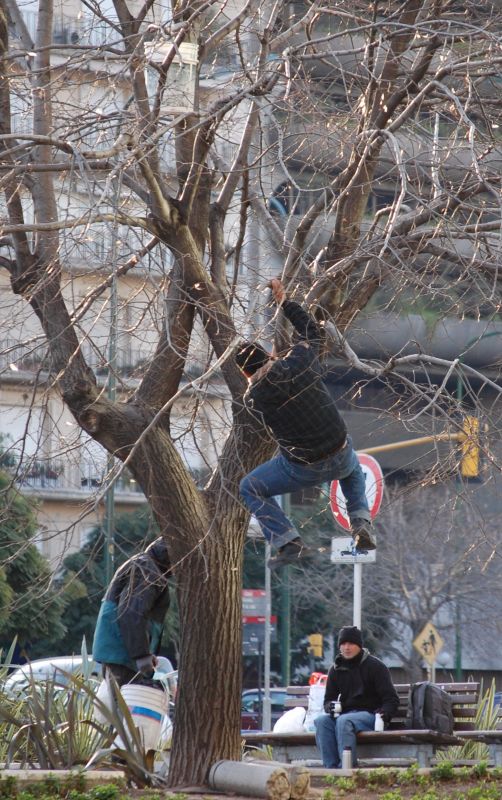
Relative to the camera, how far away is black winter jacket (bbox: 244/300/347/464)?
7895mm

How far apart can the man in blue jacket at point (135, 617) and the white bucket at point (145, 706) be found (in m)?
0.13

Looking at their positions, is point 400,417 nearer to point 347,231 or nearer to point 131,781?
point 347,231

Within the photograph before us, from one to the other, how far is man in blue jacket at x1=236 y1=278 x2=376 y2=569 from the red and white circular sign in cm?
62

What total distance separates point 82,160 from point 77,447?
2184 mm

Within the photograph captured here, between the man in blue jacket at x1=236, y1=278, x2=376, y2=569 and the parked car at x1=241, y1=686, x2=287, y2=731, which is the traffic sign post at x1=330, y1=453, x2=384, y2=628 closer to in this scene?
the man in blue jacket at x1=236, y1=278, x2=376, y2=569

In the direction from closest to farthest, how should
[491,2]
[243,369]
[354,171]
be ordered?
[243,369] < [354,171] < [491,2]

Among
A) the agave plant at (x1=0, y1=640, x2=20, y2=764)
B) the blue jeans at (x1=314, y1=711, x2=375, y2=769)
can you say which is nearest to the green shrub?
the blue jeans at (x1=314, y1=711, x2=375, y2=769)

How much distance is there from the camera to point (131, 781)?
29.7 ft

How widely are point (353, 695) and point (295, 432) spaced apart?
13.6 ft

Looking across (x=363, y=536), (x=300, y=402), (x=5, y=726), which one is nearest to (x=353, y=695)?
(x=5, y=726)

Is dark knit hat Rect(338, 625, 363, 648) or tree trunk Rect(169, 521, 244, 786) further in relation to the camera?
dark knit hat Rect(338, 625, 363, 648)

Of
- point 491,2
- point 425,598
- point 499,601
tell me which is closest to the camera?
point 491,2

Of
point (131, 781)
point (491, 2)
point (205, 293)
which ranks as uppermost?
point (491, 2)

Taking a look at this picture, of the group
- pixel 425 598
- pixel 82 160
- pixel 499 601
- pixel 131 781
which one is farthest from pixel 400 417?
pixel 499 601
